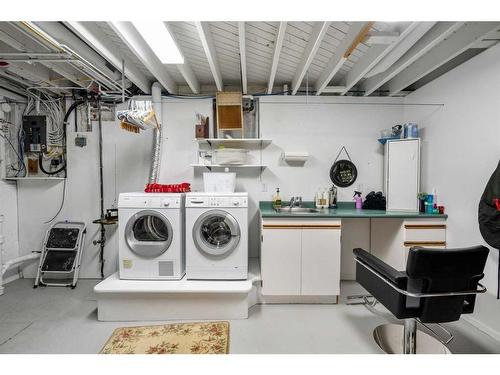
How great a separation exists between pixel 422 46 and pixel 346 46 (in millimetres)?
682

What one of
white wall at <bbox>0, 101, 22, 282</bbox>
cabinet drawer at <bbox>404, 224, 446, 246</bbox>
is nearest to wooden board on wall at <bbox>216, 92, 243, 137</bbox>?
cabinet drawer at <bbox>404, 224, 446, 246</bbox>

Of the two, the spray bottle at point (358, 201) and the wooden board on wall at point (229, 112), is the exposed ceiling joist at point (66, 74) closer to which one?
the wooden board on wall at point (229, 112)

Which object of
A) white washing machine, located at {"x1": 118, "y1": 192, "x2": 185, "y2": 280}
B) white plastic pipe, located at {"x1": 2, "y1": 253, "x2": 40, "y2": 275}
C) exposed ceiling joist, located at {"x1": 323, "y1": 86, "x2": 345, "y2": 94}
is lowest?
white plastic pipe, located at {"x1": 2, "y1": 253, "x2": 40, "y2": 275}

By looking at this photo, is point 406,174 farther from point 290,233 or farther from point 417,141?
point 290,233

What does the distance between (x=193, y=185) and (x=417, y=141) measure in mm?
2916

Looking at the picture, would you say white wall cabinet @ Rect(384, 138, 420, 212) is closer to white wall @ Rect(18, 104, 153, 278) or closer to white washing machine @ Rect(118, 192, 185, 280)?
white washing machine @ Rect(118, 192, 185, 280)

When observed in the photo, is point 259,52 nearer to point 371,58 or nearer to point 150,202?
point 371,58

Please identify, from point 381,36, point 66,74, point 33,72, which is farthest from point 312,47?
point 33,72

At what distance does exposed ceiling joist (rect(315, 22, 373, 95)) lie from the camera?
1.92 meters

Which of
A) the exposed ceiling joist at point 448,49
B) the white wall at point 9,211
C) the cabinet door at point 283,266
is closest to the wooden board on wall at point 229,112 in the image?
the cabinet door at point 283,266

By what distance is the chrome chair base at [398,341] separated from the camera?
6.66 ft

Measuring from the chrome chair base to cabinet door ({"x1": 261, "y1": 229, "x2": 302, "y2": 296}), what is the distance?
32.9 inches

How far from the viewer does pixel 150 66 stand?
255 centimetres

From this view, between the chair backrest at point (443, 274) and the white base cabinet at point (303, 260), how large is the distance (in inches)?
43.9
